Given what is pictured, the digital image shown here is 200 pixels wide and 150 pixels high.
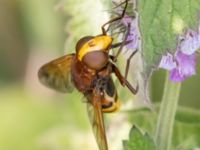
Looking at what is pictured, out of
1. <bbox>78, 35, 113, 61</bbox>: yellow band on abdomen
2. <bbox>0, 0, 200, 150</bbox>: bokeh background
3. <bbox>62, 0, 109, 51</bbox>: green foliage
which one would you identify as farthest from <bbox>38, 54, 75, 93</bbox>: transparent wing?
<bbox>0, 0, 200, 150</bbox>: bokeh background

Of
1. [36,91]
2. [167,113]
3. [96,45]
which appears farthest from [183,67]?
[36,91]

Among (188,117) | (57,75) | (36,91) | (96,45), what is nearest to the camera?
(96,45)

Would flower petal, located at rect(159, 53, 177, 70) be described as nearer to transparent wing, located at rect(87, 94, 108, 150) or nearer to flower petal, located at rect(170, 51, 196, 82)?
flower petal, located at rect(170, 51, 196, 82)

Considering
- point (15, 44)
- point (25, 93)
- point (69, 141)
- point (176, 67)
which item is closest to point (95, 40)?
point (176, 67)

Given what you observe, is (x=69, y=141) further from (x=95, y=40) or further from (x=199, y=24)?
(x=199, y=24)

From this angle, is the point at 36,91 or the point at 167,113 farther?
the point at 36,91

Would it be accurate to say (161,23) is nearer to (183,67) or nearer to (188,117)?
(183,67)
